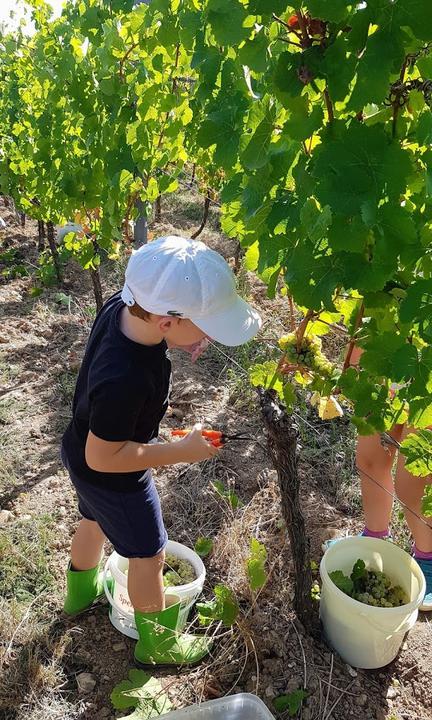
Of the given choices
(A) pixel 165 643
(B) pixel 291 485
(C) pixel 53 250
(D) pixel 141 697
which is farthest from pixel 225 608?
(C) pixel 53 250

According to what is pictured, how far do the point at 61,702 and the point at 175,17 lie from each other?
211 cm

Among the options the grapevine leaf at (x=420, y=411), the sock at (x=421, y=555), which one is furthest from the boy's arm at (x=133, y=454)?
the sock at (x=421, y=555)

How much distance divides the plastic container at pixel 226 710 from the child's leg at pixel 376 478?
0.86m

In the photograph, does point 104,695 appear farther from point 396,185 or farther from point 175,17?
point 175,17

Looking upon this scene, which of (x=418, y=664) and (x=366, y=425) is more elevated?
(x=366, y=425)

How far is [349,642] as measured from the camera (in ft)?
6.03

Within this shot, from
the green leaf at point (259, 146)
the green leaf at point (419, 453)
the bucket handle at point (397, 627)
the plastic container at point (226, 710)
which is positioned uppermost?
the green leaf at point (259, 146)

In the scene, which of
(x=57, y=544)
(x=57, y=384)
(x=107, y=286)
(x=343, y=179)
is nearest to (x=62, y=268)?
(x=107, y=286)

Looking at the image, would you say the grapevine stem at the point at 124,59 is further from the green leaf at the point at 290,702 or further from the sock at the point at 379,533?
the green leaf at the point at 290,702

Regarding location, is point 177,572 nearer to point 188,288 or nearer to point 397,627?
point 397,627

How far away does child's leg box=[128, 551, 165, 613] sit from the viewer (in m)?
1.79

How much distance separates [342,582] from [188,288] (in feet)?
3.64

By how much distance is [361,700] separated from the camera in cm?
179

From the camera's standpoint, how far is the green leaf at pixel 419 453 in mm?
1344
